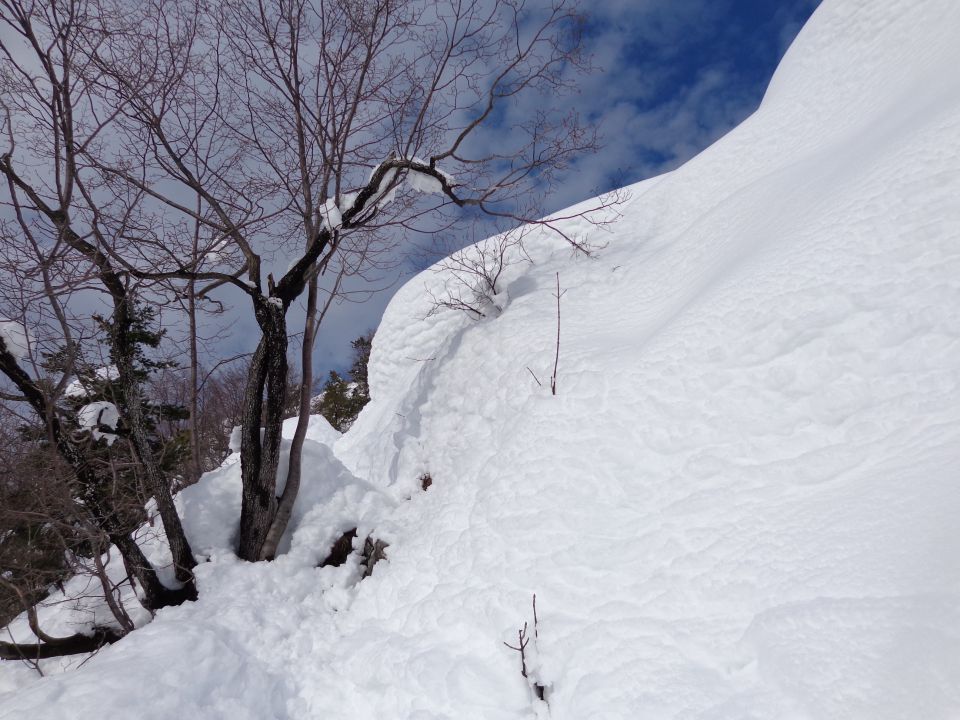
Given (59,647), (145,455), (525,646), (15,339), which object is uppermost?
(15,339)

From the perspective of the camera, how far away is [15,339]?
429 cm

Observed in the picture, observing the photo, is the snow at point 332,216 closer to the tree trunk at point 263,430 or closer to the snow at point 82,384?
the tree trunk at point 263,430

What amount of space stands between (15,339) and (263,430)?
2.26 meters

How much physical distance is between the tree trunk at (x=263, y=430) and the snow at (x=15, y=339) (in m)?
1.88

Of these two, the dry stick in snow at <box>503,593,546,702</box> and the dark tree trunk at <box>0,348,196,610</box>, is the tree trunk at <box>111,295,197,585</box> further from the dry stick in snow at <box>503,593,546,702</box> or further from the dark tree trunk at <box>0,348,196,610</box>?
the dry stick in snow at <box>503,593,546,702</box>

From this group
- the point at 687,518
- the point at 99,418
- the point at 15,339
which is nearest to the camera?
the point at 687,518

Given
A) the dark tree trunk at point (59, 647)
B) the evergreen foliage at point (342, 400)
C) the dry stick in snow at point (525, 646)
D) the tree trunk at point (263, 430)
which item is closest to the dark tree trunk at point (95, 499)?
the dark tree trunk at point (59, 647)

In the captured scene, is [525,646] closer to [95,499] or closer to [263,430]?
[263,430]

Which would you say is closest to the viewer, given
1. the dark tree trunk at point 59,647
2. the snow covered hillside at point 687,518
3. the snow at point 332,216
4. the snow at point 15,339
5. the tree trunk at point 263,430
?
the snow covered hillside at point 687,518

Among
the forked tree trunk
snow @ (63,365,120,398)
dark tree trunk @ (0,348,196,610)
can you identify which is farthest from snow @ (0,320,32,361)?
the forked tree trunk

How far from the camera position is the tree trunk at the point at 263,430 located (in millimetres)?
5234

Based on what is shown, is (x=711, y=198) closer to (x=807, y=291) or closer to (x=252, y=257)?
(x=807, y=291)

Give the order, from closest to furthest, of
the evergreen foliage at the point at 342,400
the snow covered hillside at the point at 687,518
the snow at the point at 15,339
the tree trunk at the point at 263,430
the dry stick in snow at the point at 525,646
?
the snow covered hillside at the point at 687,518 < the dry stick in snow at the point at 525,646 < the snow at the point at 15,339 < the tree trunk at the point at 263,430 < the evergreen foliage at the point at 342,400

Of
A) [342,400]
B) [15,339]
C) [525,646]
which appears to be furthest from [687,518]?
[342,400]
